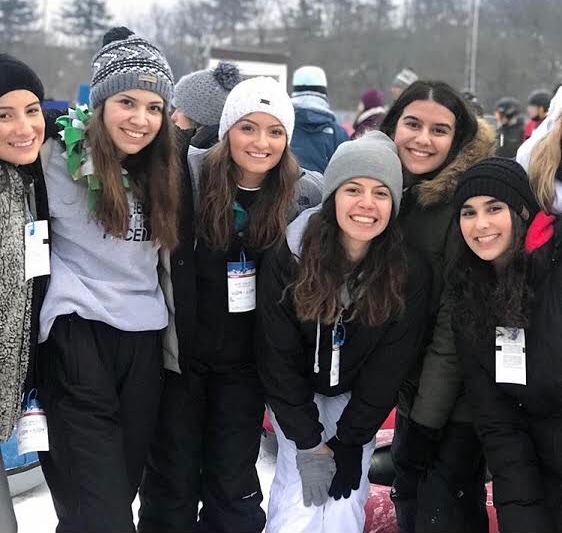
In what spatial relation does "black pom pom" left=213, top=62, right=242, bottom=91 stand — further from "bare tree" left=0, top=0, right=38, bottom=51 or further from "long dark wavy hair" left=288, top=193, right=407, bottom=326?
"bare tree" left=0, top=0, right=38, bottom=51

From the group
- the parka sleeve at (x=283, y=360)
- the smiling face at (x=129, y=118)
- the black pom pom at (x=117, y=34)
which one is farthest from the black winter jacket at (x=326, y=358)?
the black pom pom at (x=117, y=34)

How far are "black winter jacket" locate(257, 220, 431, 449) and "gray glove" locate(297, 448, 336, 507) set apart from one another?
Answer: 5 centimetres

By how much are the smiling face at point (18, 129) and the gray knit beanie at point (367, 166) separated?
41.3 inches

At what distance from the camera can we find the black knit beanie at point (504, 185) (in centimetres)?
257

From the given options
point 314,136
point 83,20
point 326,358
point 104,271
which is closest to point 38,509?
point 104,271

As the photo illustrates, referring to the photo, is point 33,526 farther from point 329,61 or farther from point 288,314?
point 329,61

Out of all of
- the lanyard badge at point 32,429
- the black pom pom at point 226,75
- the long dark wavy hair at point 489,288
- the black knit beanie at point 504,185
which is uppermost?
the black pom pom at point 226,75

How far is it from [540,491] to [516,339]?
53cm

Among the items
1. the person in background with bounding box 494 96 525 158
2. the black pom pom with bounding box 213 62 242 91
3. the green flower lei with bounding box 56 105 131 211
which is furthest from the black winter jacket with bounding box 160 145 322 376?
the person in background with bounding box 494 96 525 158

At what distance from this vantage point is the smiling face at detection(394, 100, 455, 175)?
10.1 ft

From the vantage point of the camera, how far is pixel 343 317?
9.36 ft

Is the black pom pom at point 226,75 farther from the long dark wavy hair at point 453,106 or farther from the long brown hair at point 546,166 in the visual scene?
the long brown hair at point 546,166

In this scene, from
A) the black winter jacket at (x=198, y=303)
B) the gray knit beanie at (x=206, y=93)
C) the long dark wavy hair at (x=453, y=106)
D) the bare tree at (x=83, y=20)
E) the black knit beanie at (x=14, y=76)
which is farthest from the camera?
the bare tree at (x=83, y=20)

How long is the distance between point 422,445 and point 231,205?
1.19m
